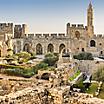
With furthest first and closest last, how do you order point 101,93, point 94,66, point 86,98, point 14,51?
point 14,51, point 94,66, point 101,93, point 86,98

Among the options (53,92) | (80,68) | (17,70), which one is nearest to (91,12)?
(80,68)

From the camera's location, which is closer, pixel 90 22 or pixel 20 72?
pixel 20 72

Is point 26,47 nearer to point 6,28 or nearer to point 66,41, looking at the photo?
point 6,28

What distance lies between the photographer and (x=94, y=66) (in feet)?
89.9

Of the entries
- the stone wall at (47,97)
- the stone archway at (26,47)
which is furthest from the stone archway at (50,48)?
the stone wall at (47,97)

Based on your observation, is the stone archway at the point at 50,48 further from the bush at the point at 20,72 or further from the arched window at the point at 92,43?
the bush at the point at 20,72

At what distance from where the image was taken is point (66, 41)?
4434 cm

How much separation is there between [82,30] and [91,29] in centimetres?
132

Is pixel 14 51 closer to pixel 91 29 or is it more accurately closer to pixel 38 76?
pixel 91 29

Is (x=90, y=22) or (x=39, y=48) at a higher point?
(x=90, y=22)

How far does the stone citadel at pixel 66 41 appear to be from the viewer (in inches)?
1731

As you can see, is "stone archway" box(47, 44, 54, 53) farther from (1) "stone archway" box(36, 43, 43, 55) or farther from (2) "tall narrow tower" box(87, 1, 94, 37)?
(2) "tall narrow tower" box(87, 1, 94, 37)

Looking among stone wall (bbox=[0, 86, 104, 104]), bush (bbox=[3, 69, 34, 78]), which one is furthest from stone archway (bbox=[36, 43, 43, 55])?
stone wall (bbox=[0, 86, 104, 104])

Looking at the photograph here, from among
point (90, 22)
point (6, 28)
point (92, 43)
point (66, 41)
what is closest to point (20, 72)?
point (66, 41)
